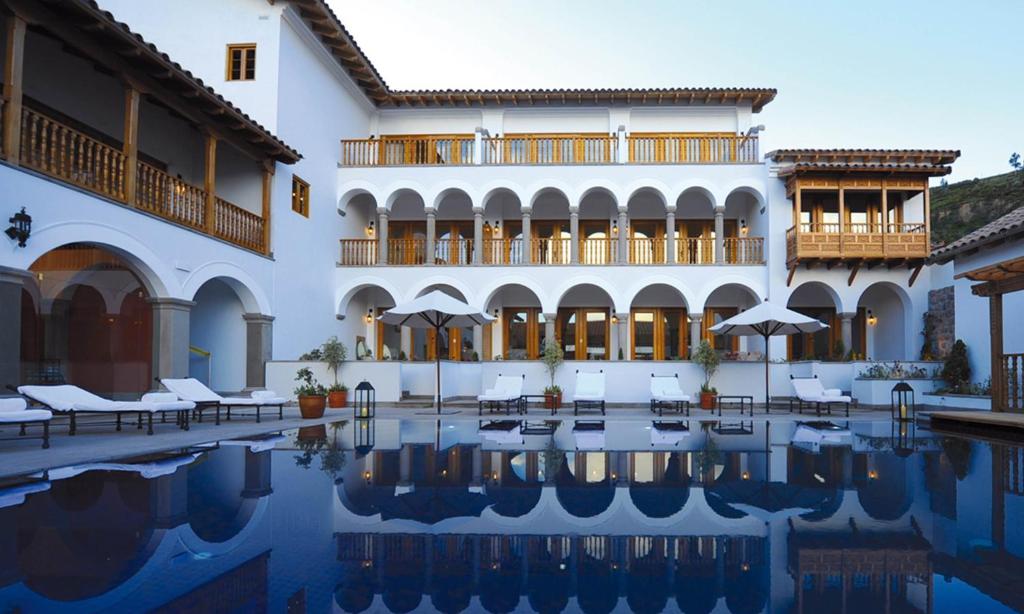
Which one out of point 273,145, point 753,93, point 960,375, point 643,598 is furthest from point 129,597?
point 753,93

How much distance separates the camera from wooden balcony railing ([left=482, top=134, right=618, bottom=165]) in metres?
19.6

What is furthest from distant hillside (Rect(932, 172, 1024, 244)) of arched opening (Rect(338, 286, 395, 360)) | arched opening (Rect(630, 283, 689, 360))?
arched opening (Rect(338, 286, 395, 360))

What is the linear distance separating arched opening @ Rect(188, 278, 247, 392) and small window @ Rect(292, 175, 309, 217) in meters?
2.83

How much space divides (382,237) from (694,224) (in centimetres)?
989

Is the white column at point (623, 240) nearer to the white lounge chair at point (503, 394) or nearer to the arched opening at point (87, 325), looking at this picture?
the white lounge chair at point (503, 394)

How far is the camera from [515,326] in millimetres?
21750

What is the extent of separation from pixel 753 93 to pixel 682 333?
307 inches

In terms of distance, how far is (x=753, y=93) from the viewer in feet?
67.6

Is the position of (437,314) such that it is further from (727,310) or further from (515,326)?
(727,310)

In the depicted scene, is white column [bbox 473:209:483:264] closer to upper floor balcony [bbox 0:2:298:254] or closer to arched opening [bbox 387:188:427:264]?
arched opening [bbox 387:188:427:264]

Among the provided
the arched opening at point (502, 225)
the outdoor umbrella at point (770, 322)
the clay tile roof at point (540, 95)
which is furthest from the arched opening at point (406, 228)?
the outdoor umbrella at point (770, 322)

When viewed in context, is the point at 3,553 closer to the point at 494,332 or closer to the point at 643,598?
the point at 643,598

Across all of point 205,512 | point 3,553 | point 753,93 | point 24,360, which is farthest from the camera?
point 753,93

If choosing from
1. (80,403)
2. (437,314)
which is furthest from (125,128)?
(437,314)
